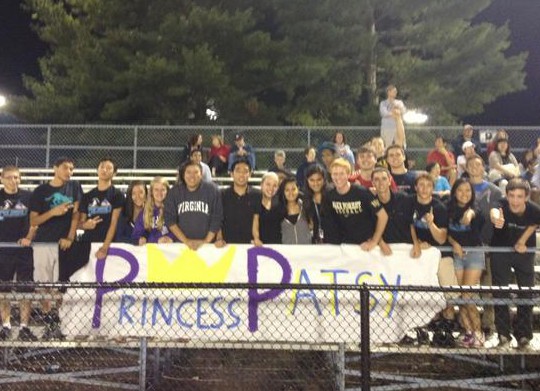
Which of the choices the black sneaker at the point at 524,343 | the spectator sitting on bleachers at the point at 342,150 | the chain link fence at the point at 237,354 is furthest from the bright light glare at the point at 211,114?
the black sneaker at the point at 524,343

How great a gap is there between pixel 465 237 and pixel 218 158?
7.91 meters

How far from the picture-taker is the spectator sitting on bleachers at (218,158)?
12.9 metres

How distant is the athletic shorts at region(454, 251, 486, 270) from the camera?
5674 millimetres

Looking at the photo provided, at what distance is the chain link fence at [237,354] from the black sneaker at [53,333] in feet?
0.11

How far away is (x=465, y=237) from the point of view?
5719 mm

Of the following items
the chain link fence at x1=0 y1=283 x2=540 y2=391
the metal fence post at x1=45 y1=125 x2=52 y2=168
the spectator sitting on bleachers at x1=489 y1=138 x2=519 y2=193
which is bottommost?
the chain link fence at x1=0 y1=283 x2=540 y2=391

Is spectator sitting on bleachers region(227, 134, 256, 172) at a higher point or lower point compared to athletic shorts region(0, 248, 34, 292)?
higher

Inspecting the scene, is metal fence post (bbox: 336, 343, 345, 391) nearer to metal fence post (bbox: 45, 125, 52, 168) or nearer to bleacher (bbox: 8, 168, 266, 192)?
bleacher (bbox: 8, 168, 266, 192)

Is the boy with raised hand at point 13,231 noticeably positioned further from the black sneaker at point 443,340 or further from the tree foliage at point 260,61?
the tree foliage at point 260,61

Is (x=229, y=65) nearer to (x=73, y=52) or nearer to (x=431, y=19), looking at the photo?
(x=73, y=52)

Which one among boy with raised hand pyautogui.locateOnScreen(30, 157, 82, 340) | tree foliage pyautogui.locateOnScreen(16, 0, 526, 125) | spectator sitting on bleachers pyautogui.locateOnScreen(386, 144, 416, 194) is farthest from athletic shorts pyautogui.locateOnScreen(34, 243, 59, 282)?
tree foliage pyautogui.locateOnScreen(16, 0, 526, 125)

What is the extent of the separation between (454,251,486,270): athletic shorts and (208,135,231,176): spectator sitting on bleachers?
7.82m

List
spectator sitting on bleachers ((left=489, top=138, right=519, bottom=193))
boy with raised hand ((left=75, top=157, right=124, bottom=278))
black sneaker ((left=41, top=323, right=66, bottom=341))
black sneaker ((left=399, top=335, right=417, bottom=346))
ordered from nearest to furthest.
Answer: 1. black sneaker ((left=399, top=335, right=417, bottom=346))
2. black sneaker ((left=41, top=323, right=66, bottom=341))
3. boy with raised hand ((left=75, top=157, right=124, bottom=278))
4. spectator sitting on bleachers ((left=489, top=138, right=519, bottom=193))

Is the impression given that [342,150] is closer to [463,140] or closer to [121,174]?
[463,140]
